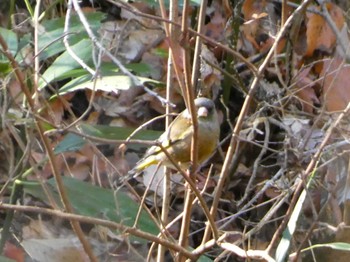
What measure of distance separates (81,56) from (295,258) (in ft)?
2.61

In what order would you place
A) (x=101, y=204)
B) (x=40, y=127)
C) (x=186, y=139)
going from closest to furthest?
1. (x=40, y=127)
2. (x=101, y=204)
3. (x=186, y=139)

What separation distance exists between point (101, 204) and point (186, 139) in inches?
15.6

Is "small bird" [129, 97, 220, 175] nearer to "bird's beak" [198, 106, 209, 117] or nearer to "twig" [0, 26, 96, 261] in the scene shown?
"bird's beak" [198, 106, 209, 117]

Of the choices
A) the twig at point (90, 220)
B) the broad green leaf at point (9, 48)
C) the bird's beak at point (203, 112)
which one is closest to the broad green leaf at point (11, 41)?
the broad green leaf at point (9, 48)

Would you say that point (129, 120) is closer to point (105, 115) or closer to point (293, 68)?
point (105, 115)

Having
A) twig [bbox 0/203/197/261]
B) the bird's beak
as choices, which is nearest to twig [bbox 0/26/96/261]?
twig [bbox 0/203/197/261]

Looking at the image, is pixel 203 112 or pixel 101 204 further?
pixel 203 112

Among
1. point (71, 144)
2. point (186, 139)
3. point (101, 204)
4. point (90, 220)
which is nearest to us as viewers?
point (90, 220)

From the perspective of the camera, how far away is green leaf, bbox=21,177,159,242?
230 cm

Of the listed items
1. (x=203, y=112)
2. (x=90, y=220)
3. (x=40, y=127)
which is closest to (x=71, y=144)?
(x=203, y=112)

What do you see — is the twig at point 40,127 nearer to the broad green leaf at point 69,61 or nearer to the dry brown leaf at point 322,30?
the broad green leaf at point 69,61

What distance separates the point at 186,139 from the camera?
2.62 m

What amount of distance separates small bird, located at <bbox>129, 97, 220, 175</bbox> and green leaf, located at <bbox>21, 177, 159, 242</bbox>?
17 cm

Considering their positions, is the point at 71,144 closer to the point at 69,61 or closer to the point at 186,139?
the point at 69,61
